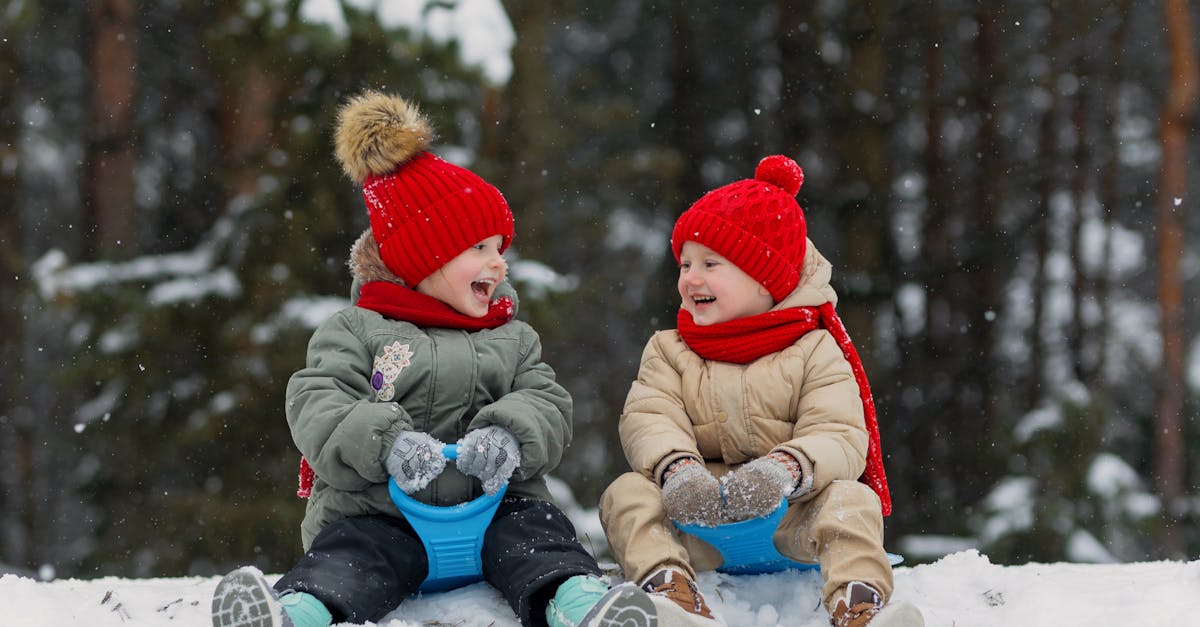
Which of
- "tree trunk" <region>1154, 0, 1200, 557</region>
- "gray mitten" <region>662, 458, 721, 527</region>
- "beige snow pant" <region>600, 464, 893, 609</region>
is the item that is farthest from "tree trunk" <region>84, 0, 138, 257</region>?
"tree trunk" <region>1154, 0, 1200, 557</region>

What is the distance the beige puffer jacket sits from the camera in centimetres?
343

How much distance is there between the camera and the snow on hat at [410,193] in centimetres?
353

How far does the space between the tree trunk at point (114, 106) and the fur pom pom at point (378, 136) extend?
6887 millimetres

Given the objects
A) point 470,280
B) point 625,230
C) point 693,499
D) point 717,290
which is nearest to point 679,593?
point 693,499

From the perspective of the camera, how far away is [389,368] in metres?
3.39

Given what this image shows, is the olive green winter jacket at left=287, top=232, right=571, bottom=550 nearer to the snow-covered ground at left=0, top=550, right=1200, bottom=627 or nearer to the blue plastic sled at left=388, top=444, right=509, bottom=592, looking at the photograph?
the blue plastic sled at left=388, top=444, right=509, bottom=592

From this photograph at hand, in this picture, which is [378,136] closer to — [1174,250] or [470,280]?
[470,280]

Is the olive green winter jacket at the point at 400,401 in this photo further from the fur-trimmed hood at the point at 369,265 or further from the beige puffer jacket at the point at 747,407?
the beige puffer jacket at the point at 747,407

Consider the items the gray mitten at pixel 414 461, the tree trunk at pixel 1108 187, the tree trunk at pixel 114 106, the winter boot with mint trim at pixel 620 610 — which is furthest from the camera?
the tree trunk at pixel 1108 187

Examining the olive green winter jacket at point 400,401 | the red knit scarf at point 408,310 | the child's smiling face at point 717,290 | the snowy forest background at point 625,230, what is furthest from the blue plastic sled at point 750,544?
the snowy forest background at point 625,230

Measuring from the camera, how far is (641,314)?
10484 mm

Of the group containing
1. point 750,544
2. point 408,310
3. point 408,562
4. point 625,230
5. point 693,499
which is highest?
point 408,310

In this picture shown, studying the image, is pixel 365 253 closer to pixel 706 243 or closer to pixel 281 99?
pixel 706 243

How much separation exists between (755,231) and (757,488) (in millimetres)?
901
